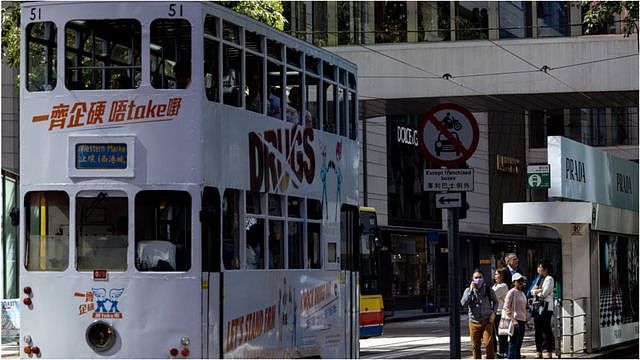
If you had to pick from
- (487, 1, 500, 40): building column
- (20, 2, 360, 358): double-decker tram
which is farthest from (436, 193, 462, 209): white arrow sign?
(487, 1, 500, 40): building column

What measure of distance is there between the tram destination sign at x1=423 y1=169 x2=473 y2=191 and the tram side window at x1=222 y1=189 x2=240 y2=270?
1.87 meters

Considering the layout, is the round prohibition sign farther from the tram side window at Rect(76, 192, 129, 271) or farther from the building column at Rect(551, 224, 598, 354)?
the building column at Rect(551, 224, 598, 354)

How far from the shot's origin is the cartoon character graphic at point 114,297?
1233 centimetres

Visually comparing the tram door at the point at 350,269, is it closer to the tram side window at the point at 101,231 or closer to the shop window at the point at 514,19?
the tram side window at the point at 101,231

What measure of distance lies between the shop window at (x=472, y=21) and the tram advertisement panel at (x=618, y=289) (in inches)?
370

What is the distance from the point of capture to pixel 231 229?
42.4ft

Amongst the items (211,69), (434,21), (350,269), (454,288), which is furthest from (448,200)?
(434,21)

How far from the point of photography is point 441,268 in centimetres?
5453

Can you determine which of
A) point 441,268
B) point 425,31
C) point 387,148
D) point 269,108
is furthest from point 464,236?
point 269,108

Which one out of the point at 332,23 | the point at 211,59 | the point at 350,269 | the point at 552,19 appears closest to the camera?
the point at 211,59

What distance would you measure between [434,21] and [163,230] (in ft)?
81.8

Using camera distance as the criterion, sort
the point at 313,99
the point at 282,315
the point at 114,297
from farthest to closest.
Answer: the point at 313,99, the point at 282,315, the point at 114,297

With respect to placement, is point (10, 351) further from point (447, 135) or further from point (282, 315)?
point (447, 135)

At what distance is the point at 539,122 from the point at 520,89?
3400cm
